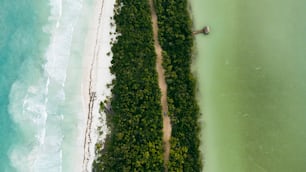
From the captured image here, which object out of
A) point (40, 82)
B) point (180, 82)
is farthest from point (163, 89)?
point (40, 82)

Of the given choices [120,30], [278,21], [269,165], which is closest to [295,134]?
[269,165]

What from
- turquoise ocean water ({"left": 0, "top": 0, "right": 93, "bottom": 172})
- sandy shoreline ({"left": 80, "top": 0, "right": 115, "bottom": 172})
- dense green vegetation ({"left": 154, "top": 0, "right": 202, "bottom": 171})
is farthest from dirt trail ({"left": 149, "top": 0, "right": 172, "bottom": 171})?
turquoise ocean water ({"left": 0, "top": 0, "right": 93, "bottom": 172})

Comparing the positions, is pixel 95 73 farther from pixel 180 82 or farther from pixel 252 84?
pixel 252 84

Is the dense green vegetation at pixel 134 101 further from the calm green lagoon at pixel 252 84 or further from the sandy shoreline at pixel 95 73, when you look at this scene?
the calm green lagoon at pixel 252 84

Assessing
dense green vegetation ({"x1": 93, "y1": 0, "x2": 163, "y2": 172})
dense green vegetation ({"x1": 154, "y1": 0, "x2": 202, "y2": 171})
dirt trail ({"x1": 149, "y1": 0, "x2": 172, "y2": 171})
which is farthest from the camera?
dirt trail ({"x1": 149, "y1": 0, "x2": 172, "y2": 171})

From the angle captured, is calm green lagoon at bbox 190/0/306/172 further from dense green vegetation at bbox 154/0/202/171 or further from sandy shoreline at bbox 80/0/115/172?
sandy shoreline at bbox 80/0/115/172

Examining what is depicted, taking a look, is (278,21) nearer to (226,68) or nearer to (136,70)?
(226,68)
